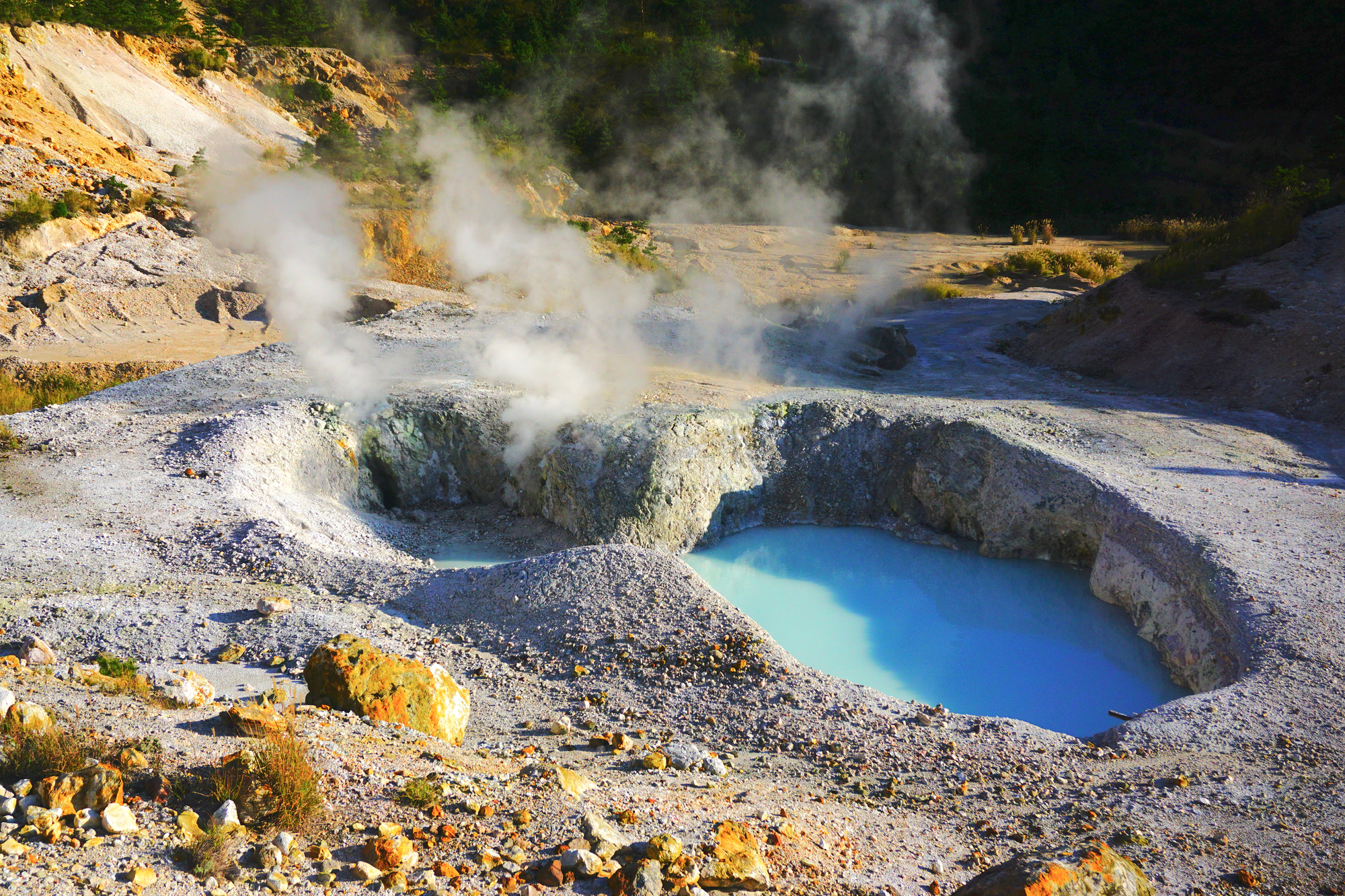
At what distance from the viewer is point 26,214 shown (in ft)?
39.3

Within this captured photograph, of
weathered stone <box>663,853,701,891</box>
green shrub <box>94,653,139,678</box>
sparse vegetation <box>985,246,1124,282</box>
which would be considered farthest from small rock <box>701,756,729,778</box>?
sparse vegetation <box>985,246,1124,282</box>

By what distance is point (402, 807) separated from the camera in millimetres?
2992

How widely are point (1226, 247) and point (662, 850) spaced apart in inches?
545

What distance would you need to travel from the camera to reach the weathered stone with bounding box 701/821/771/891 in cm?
280

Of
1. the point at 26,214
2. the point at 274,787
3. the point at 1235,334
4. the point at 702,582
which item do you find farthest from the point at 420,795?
the point at 26,214

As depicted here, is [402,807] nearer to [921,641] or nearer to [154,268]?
[921,641]

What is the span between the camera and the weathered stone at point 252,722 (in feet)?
11.1

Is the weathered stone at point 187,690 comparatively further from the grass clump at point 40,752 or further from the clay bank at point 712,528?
the grass clump at point 40,752

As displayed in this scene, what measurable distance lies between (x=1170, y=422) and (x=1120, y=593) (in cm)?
319

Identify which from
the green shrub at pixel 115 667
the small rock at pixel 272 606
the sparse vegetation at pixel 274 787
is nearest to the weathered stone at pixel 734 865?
the sparse vegetation at pixel 274 787

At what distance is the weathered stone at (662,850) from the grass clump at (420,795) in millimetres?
797

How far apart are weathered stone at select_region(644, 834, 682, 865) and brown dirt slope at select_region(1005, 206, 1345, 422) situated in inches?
394

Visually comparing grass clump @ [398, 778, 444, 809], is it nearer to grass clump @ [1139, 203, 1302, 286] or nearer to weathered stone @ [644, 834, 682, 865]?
weathered stone @ [644, 834, 682, 865]

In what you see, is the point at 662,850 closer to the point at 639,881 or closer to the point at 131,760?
the point at 639,881
